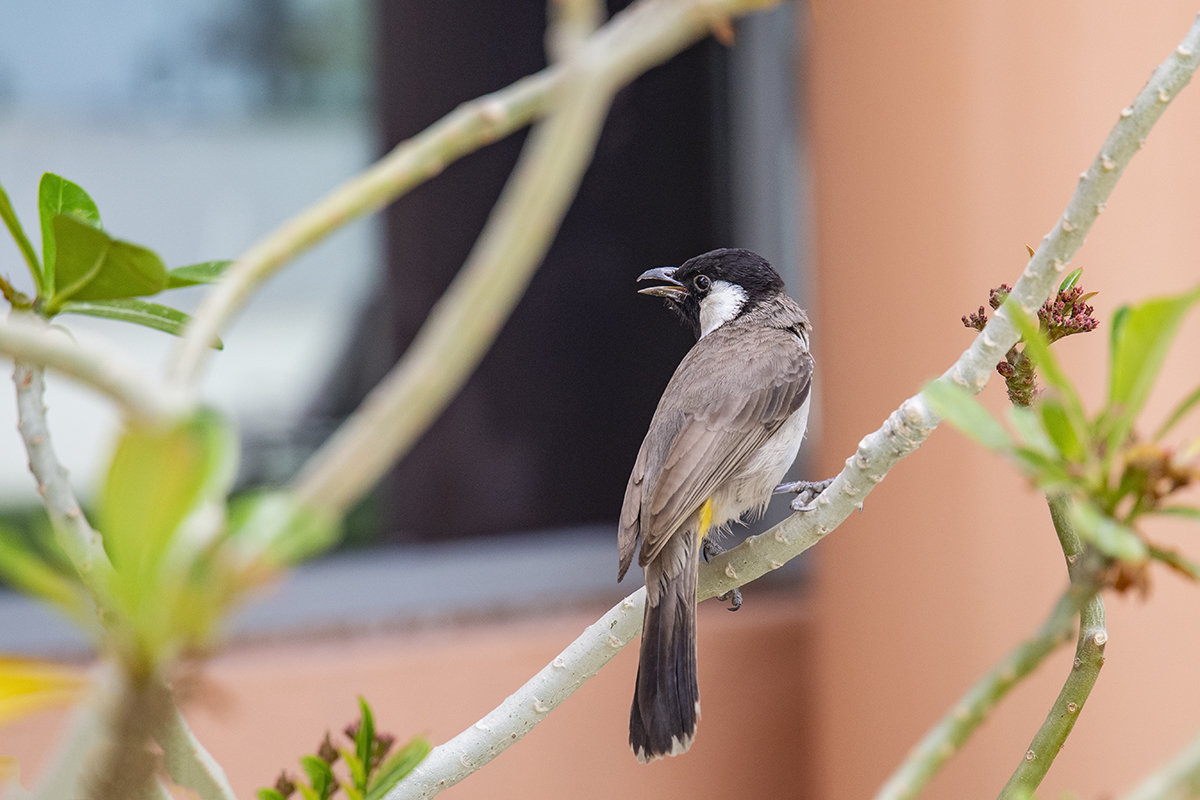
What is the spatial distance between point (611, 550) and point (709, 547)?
1.54 m

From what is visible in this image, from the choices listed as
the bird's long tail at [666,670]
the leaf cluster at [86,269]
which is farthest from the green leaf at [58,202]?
the bird's long tail at [666,670]

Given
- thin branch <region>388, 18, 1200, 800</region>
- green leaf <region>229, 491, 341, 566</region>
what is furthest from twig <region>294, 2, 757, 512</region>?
thin branch <region>388, 18, 1200, 800</region>

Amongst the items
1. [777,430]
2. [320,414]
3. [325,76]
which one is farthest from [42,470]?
[325,76]

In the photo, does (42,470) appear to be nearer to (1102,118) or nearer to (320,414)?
(1102,118)

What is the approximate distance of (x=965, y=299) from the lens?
215 centimetres

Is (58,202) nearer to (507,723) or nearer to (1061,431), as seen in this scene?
(507,723)

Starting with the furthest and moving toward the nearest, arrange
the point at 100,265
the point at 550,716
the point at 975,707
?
the point at 550,716 → the point at 100,265 → the point at 975,707

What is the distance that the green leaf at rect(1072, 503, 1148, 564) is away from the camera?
40 centimetres

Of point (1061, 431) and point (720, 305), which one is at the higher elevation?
point (720, 305)

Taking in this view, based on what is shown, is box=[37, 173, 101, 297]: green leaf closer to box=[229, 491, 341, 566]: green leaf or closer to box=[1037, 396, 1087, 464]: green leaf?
box=[229, 491, 341, 566]: green leaf

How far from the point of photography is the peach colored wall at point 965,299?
6.64 feet

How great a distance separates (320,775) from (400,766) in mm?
60

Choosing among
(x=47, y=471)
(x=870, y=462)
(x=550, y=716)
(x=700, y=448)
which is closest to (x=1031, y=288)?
(x=870, y=462)

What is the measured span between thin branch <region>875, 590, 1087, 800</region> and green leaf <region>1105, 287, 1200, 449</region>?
7cm
